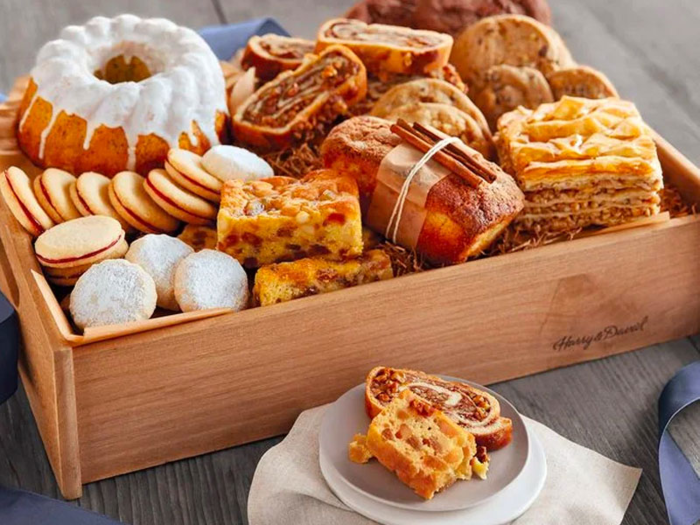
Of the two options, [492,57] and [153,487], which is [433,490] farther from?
[492,57]

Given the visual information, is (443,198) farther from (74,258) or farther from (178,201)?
(74,258)

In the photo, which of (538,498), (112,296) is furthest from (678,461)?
(112,296)

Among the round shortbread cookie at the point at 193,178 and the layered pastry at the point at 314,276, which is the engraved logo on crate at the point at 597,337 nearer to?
the layered pastry at the point at 314,276

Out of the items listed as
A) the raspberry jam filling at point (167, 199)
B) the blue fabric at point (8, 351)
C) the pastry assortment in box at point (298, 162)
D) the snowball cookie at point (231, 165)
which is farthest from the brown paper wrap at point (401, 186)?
the blue fabric at point (8, 351)

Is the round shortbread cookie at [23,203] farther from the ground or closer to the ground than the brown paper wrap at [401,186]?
closer to the ground

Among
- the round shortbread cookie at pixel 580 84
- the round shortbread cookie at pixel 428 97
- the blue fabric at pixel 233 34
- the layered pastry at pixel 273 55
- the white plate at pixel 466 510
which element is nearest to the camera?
the white plate at pixel 466 510
